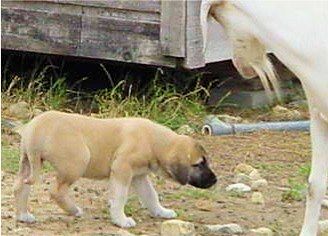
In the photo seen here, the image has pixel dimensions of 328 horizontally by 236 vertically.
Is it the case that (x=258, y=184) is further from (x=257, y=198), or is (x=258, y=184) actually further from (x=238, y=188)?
(x=257, y=198)

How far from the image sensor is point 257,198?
6.55m

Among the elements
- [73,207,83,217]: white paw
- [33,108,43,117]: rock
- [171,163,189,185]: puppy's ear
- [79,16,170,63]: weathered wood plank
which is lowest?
[73,207,83,217]: white paw

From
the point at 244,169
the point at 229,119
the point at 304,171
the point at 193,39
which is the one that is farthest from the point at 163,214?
the point at 229,119

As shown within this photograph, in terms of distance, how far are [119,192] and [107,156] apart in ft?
0.60

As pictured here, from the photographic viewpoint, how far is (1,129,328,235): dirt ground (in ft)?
19.1

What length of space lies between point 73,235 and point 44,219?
33cm

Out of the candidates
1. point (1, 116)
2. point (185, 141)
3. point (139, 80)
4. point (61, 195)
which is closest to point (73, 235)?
Result: point (61, 195)

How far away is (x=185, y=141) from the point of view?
6.01 metres

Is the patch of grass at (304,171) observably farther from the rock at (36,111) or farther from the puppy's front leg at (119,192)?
the rock at (36,111)

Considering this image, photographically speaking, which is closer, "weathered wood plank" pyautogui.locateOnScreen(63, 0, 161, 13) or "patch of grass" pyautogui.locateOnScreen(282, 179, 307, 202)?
"patch of grass" pyautogui.locateOnScreen(282, 179, 307, 202)

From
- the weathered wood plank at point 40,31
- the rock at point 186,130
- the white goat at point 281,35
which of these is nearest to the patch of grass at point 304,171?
the rock at point 186,130

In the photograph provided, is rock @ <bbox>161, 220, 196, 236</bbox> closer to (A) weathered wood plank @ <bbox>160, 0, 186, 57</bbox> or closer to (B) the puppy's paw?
(B) the puppy's paw

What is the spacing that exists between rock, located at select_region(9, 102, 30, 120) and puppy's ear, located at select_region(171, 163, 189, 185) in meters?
2.65

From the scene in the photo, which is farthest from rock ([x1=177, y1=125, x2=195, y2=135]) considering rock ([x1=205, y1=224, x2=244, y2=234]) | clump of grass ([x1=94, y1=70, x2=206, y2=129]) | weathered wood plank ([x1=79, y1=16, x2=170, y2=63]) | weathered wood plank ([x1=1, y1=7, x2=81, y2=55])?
rock ([x1=205, y1=224, x2=244, y2=234])
